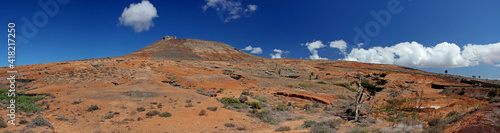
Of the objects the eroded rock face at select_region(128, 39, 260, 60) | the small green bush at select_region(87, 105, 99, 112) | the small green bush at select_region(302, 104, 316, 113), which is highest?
the eroded rock face at select_region(128, 39, 260, 60)

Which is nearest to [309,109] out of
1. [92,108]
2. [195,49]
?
[92,108]

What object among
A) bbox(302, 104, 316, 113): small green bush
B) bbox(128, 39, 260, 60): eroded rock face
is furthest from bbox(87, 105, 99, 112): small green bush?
bbox(128, 39, 260, 60): eroded rock face

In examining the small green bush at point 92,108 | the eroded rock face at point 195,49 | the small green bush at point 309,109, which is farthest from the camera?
the eroded rock face at point 195,49

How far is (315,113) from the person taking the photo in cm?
1458

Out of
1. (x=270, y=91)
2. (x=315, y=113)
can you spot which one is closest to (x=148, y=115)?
(x=315, y=113)

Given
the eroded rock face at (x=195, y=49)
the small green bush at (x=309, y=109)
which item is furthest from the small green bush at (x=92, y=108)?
the eroded rock face at (x=195, y=49)

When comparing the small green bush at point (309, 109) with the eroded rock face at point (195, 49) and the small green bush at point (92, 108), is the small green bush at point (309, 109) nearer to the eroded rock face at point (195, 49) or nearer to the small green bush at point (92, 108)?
the small green bush at point (92, 108)

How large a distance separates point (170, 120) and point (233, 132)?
3.75 metres

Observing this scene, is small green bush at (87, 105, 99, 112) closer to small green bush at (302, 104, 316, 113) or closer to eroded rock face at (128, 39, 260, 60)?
small green bush at (302, 104, 316, 113)

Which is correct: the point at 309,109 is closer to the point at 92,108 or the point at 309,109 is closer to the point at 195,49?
the point at 92,108

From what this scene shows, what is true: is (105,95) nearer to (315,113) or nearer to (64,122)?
(64,122)

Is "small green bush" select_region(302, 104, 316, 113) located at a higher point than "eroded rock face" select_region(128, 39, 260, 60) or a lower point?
lower

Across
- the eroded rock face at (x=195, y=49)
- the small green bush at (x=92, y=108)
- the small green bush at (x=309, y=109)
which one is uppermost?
the eroded rock face at (x=195, y=49)

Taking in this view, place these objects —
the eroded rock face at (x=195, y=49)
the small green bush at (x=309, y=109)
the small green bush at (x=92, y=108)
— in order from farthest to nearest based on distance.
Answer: the eroded rock face at (x=195, y=49) → the small green bush at (x=309, y=109) → the small green bush at (x=92, y=108)
